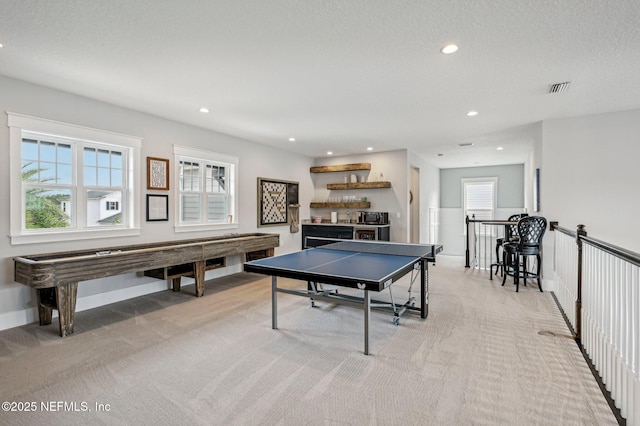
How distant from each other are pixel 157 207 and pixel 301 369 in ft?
11.8

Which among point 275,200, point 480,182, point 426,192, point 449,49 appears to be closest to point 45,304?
point 275,200

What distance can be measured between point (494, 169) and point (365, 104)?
7639 mm

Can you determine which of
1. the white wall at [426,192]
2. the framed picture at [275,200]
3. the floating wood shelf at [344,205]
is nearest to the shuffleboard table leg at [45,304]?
the framed picture at [275,200]

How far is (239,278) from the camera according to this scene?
5906 mm

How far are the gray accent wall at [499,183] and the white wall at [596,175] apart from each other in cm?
541

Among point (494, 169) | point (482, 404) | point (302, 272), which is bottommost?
point (482, 404)

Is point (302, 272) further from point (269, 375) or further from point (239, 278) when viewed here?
point (239, 278)

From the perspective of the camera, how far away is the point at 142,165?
15.7ft

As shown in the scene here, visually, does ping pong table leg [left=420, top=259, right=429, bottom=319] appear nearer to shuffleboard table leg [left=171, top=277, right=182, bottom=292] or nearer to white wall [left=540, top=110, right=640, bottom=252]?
white wall [left=540, top=110, right=640, bottom=252]

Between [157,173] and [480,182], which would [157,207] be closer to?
[157,173]

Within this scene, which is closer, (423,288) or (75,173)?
(423,288)

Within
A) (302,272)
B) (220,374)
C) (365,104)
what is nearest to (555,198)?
(365,104)

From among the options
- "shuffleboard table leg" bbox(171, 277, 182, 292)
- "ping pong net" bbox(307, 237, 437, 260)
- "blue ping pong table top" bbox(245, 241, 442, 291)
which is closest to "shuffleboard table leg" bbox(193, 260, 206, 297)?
"shuffleboard table leg" bbox(171, 277, 182, 292)

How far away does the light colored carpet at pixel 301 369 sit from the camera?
2072 mm
